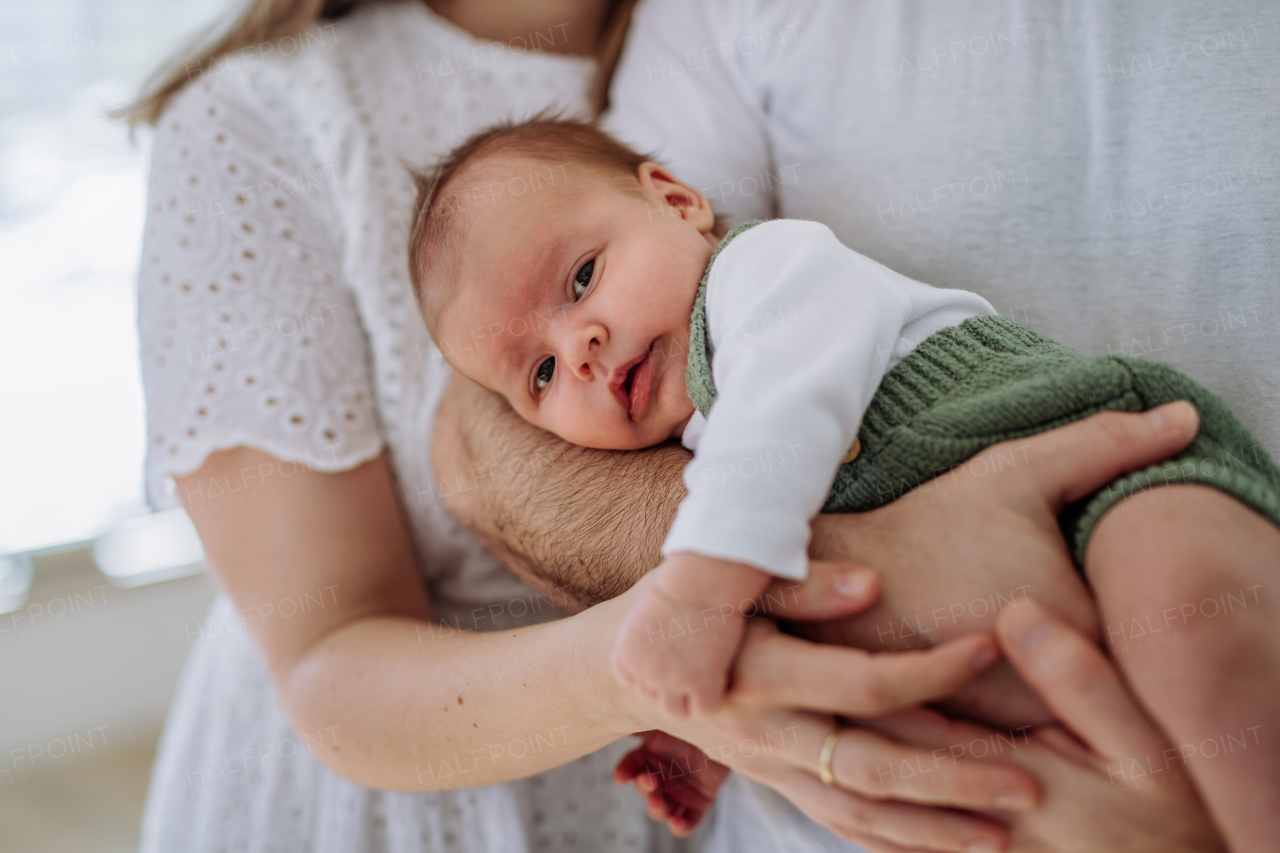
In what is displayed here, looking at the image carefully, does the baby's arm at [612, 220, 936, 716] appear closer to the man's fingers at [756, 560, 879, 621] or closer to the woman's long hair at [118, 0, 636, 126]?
the man's fingers at [756, 560, 879, 621]

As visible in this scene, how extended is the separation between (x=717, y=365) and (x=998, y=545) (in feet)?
0.91

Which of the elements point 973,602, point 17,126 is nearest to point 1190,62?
point 973,602

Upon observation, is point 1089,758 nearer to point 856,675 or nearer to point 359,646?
point 856,675

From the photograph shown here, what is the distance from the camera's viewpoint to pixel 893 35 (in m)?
1.05

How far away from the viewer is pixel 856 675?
57 centimetres

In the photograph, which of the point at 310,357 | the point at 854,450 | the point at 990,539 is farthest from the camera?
the point at 310,357

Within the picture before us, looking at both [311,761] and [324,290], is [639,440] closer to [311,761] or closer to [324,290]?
[324,290]

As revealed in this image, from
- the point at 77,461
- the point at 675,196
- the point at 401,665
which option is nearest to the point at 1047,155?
the point at 675,196

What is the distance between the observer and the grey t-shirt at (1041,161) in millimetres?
858

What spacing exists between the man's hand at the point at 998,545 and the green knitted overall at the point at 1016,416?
0.06ft

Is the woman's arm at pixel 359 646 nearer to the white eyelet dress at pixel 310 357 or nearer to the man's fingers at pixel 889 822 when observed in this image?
the white eyelet dress at pixel 310 357

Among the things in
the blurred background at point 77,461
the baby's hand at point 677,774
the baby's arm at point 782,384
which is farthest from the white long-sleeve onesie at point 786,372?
the blurred background at point 77,461

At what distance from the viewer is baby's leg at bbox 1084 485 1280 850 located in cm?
49

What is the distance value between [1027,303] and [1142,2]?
1.26 feet
